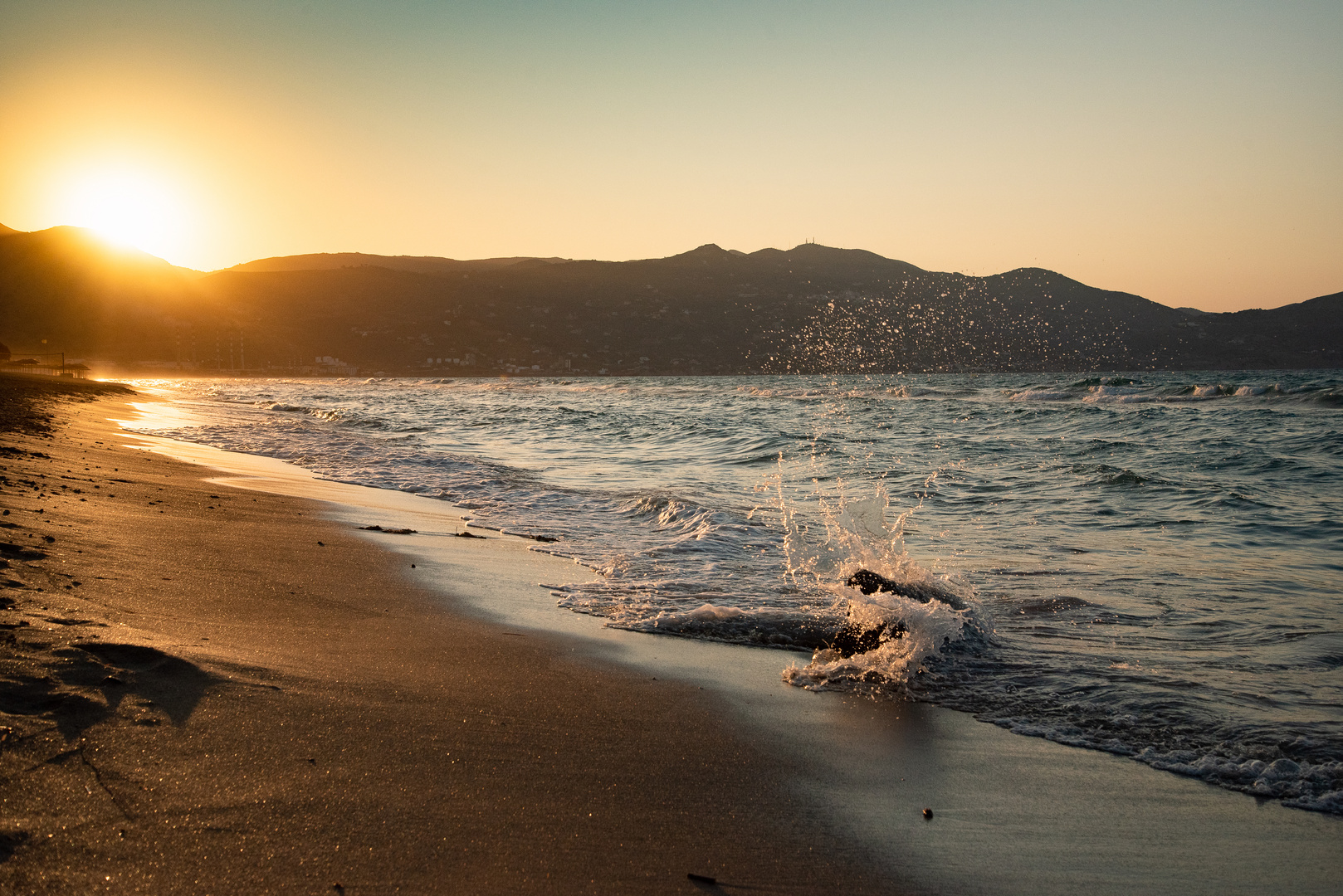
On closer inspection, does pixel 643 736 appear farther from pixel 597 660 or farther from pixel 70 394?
pixel 70 394

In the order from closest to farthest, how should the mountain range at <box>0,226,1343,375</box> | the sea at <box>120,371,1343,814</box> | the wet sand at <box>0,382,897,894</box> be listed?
the wet sand at <box>0,382,897,894</box> → the sea at <box>120,371,1343,814</box> → the mountain range at <box>0,226,1343,375</box>

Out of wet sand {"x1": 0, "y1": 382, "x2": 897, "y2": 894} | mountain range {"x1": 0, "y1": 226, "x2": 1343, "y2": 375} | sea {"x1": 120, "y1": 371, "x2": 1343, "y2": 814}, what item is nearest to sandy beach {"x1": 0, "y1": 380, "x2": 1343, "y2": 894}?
wet sand {"x1": 0, "y1": 382, "x2": 897, "y2": 894}

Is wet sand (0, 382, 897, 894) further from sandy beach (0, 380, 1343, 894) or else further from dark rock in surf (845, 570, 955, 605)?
dark rock in surf (845, 570, 955, 605)

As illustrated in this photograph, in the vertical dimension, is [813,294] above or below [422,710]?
above

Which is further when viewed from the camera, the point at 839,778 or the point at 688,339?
the point at 688,339

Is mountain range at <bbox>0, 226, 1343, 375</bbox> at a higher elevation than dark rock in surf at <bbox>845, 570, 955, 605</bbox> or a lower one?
higher

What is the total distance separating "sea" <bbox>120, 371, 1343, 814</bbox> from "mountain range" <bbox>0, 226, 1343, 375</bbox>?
10464cm

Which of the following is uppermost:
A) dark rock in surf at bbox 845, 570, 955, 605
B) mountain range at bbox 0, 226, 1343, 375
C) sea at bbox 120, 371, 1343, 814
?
mountain range at bbox 0, 226, 1343, 375

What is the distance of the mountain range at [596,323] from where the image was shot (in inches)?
4488

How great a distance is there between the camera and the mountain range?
11400 centimetres

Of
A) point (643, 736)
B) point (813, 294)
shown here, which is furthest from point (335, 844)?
point (813, 294)

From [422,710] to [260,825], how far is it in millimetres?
1066

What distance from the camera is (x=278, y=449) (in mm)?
16000

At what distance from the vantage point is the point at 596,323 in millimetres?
157500
